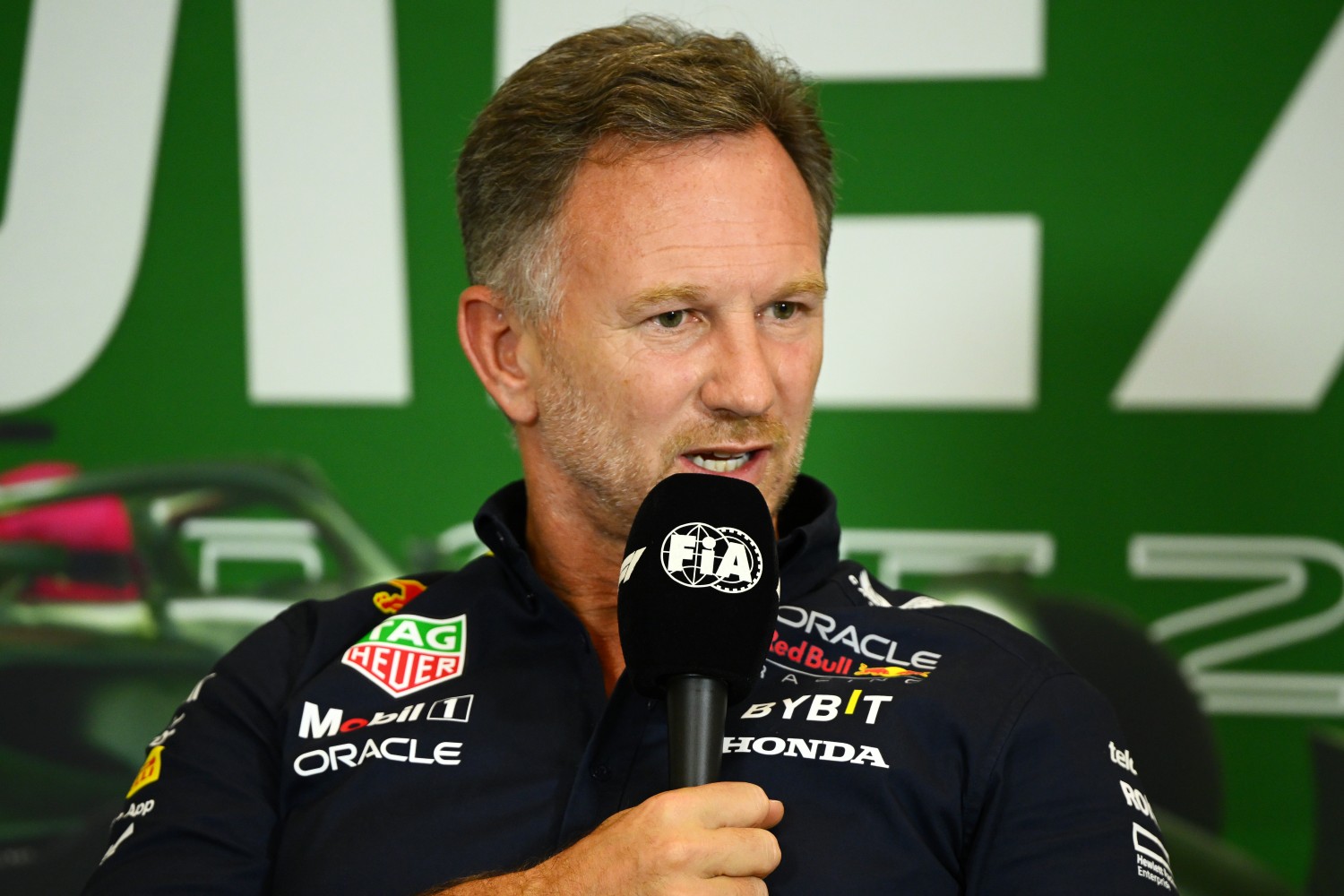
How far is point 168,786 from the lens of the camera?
125 cm

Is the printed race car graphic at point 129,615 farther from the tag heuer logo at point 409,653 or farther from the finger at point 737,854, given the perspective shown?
the finger at point 737,854

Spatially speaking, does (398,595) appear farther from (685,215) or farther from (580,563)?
(685,215)

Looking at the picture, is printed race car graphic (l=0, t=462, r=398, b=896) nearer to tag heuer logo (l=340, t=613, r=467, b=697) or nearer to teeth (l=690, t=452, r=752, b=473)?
tag heuer logo (l=340, t=613, r=467, b=697)

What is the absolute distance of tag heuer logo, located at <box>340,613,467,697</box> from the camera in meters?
Result: 1.32

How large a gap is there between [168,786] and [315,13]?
58.3 inches

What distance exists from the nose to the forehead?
6 centimetres

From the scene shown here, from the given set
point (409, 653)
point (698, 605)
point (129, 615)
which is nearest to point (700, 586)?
point (698, 605)

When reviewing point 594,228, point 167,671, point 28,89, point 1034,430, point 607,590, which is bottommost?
point 167,671

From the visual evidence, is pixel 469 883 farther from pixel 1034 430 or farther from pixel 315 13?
pixel 315 13

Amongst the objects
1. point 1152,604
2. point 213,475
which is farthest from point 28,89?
point 1152,604

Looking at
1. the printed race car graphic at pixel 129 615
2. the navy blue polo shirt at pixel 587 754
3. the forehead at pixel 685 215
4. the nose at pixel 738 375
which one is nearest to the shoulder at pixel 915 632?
the navy blue polo shirt at pixel 587 754

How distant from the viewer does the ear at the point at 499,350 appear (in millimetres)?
1424

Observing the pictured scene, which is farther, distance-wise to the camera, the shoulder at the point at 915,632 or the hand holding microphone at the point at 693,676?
the shoulder at the point at 915,632

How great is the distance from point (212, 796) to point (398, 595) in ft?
1.02
